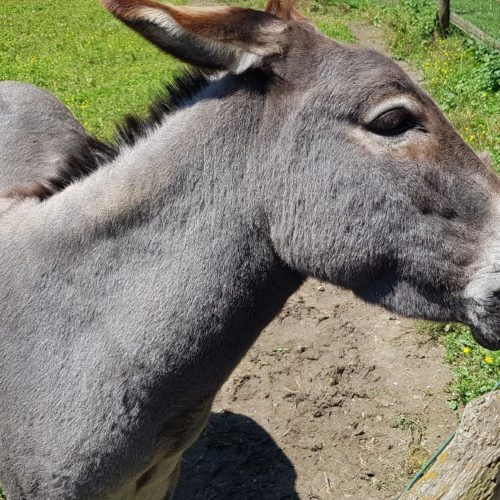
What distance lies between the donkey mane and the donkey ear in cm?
23

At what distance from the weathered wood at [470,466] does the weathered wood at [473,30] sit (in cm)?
972

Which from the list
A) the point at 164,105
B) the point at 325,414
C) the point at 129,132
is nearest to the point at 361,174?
the point at 164,105

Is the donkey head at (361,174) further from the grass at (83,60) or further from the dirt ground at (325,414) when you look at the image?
the grass at (83,60)

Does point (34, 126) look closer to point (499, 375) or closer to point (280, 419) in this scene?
point (280, 419)

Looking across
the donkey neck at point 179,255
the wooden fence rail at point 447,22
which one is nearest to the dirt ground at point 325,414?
the donkey neck at point 179,255

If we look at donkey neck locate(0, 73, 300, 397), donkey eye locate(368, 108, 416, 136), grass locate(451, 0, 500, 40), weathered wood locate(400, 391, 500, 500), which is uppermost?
donkey eye locate(368, 108, 416, 136)

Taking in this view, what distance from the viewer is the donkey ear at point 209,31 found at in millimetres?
1828

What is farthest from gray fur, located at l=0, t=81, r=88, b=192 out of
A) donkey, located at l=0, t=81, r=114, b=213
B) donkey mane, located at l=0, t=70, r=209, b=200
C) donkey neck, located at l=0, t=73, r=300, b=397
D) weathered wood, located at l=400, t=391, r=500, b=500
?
weathered wood, located at l=400, t=391, r=500, b=500

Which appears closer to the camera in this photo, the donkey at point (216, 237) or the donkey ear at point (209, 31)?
the donkey ear at point (209, 31)

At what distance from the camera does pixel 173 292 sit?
2.11 meters

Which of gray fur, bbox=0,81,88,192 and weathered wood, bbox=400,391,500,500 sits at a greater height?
gray fur, bbox=0,81,88,192

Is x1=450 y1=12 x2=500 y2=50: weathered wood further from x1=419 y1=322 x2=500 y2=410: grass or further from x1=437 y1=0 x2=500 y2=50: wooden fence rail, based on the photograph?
x1=419 y1=322 x2=500 y2=410: grass

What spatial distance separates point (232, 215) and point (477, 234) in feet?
2.58

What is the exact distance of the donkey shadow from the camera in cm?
389
